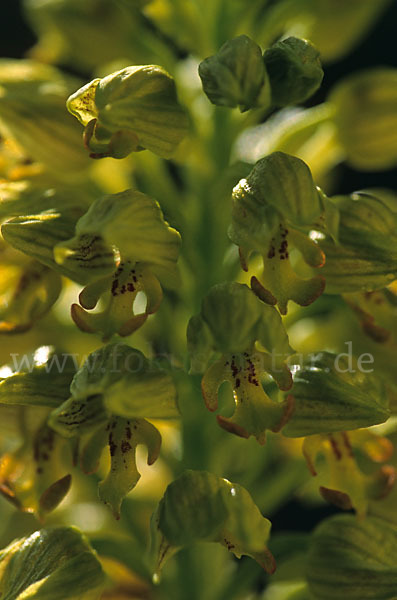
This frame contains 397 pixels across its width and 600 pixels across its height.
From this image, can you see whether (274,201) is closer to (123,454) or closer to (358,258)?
(358,258)

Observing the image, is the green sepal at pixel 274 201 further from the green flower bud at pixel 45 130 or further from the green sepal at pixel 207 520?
the green flower bud at pixel 45 130

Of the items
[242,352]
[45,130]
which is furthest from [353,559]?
[45,130]

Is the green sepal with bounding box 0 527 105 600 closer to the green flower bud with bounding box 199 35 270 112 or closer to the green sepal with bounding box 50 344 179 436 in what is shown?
the green sepal with bounding box 50 344 179 436

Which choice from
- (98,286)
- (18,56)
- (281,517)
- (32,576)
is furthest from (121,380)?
(18,56)

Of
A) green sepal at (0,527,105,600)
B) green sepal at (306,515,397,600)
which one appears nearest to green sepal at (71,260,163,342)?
green sepal at (0,527,105,600)

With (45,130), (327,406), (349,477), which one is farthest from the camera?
(45,130)

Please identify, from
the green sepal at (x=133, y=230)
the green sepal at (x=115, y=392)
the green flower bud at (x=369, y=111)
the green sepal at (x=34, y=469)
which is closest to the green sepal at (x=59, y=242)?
the green sepal at (x=133, y=230)

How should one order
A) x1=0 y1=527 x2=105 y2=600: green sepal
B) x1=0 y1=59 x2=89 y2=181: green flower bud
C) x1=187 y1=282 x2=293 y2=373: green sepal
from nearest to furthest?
x1=187 y1=282 x2=293 y2=373: green sepal, x1=0 y1=527 x2=105 y2=600: green sepal, x1=0 y1=59 x2=89 y2=181: green flower bud
